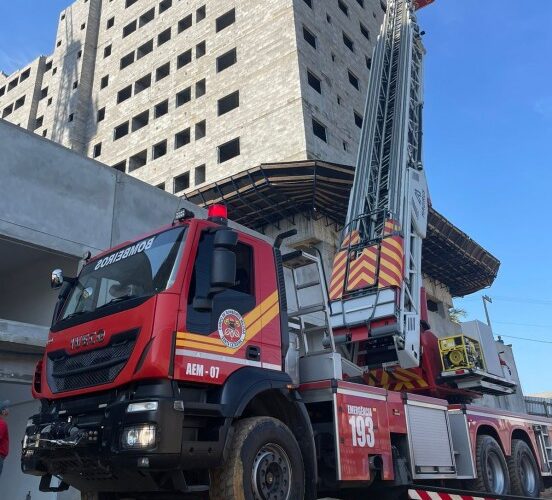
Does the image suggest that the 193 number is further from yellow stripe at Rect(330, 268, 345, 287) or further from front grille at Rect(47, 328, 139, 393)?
yellow stripe at Rect(330, 268, 345, 287)

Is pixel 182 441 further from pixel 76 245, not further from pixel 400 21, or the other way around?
pixel 400 21

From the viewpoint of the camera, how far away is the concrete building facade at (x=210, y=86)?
95.1 feet

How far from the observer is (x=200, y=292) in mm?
5012

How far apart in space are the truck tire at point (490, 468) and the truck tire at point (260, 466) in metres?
4.15

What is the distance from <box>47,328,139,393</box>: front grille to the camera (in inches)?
188

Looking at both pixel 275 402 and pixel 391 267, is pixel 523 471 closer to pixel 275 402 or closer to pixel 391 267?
pixel 391 267

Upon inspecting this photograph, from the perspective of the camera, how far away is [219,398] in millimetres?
4875

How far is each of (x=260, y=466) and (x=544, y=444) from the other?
770cm

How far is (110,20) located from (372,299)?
141 ft

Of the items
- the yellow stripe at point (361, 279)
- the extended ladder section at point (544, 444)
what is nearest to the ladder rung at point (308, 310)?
the yellow stripe at point (361, 279)

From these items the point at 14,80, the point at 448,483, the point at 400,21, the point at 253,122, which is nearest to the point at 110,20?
the point at 14,80

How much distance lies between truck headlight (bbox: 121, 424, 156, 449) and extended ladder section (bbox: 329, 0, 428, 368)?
5.43 metres

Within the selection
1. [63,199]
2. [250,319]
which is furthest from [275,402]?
[63,199]

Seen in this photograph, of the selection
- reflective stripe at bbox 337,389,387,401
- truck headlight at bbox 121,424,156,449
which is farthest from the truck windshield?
reflective stripe at bbox 337,389,387,401
